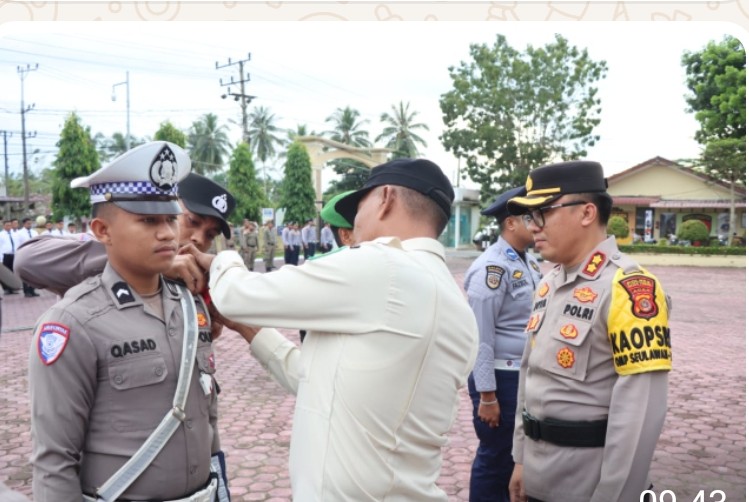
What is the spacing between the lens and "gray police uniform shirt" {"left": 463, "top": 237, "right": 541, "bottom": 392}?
3609 millimetres

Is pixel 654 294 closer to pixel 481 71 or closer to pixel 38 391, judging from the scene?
pixel 38 391

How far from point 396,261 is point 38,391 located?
103cm

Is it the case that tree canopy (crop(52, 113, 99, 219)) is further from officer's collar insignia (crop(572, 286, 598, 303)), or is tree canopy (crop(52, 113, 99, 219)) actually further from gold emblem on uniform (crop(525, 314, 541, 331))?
officer's collar insignia (crop(572, 286, 598, 303))

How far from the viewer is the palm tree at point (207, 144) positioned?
5456 cm

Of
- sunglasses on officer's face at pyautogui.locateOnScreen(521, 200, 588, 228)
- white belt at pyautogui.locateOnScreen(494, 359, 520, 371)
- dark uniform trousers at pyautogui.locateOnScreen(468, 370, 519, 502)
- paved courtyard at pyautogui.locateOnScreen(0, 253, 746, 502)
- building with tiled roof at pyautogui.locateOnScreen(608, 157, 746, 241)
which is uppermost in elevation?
building with tiled roof at pyautogui.locateOnScreen(608, 157, 746, 241)

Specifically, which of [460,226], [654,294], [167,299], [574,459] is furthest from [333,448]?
[460,226]

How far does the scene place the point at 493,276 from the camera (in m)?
3.71

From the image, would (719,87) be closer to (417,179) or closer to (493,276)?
(493,276)

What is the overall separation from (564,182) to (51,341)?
1.99 metres

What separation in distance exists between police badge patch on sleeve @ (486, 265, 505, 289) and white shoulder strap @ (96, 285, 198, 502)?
2099 millimetres

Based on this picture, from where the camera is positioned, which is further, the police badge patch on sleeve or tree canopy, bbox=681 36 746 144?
tree canopy, bbox=681 36 746 144

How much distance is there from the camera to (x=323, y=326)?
1662mm
